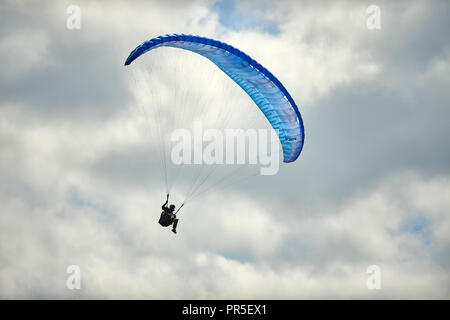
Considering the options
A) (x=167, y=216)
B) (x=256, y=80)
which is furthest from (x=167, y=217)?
(x=256, y=80)

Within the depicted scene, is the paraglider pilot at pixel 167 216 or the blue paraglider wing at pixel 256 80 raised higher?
the blue paraglider wing at pixel 256 80

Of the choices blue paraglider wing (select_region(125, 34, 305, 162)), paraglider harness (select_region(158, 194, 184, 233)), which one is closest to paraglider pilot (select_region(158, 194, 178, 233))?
paraglider harness (select_region(158, 194, 184, 233))

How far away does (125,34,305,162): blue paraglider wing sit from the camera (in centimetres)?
3622

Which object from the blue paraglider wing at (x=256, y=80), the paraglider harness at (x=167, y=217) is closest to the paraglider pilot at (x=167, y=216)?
the paraglider harness at (x=167, y=217)

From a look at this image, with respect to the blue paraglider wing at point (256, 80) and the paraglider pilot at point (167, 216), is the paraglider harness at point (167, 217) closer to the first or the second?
the paraglider pilot at point (167, 216)

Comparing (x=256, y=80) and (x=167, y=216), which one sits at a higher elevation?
(x=256, y=80)

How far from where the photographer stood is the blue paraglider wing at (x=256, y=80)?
36.2 metres

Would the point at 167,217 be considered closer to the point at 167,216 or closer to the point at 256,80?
the point at 167,216

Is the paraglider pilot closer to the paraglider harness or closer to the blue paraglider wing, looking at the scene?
the paraglider harness

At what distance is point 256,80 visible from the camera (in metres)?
38.8

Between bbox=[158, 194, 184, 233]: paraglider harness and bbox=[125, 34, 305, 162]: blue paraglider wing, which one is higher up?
bbox=[125, 34, 305, 162]: blue paraglider wing

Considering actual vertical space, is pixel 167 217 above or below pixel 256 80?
below

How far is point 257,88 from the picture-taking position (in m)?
39.7
